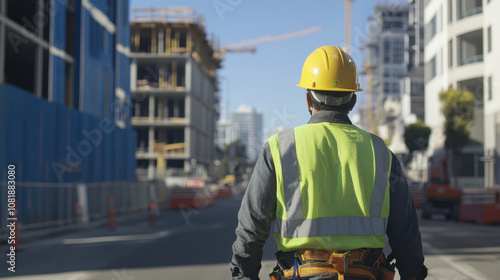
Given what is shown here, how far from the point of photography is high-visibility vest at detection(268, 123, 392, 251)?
2.69m

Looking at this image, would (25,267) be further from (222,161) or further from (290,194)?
(222,161)

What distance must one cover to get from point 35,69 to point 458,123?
767 inches

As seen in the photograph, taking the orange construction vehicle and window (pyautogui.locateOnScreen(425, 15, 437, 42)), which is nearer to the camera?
the orange construction vehicle

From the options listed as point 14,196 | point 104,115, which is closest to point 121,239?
point 14,196

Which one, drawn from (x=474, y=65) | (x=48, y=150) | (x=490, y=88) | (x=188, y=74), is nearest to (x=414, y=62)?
(x=474, y=65)

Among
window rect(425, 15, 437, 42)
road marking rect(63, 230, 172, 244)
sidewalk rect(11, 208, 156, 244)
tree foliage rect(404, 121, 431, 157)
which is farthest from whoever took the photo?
window rect(425, 15, 437, 42)

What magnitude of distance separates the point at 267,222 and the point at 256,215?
0.21 ft

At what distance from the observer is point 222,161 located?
122375mm

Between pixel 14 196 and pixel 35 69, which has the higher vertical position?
pixel 35 69

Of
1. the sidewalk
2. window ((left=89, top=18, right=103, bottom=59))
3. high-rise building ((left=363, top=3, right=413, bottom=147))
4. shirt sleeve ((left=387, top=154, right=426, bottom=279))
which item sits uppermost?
high-rise building ((left=363, top=3, right=413, bottom=147))

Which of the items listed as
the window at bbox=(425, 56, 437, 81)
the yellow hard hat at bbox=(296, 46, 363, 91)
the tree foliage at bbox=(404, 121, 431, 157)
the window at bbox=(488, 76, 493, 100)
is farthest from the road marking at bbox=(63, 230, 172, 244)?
the window at bbox=(425, 56, 437, 81)

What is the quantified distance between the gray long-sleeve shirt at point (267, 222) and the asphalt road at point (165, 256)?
631 cm

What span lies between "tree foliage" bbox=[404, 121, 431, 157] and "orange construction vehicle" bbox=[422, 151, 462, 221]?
18859 millimetres

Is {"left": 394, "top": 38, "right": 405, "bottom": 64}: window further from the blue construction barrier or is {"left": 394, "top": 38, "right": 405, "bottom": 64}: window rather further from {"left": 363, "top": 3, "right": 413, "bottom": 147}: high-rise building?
the blue construction barrier
